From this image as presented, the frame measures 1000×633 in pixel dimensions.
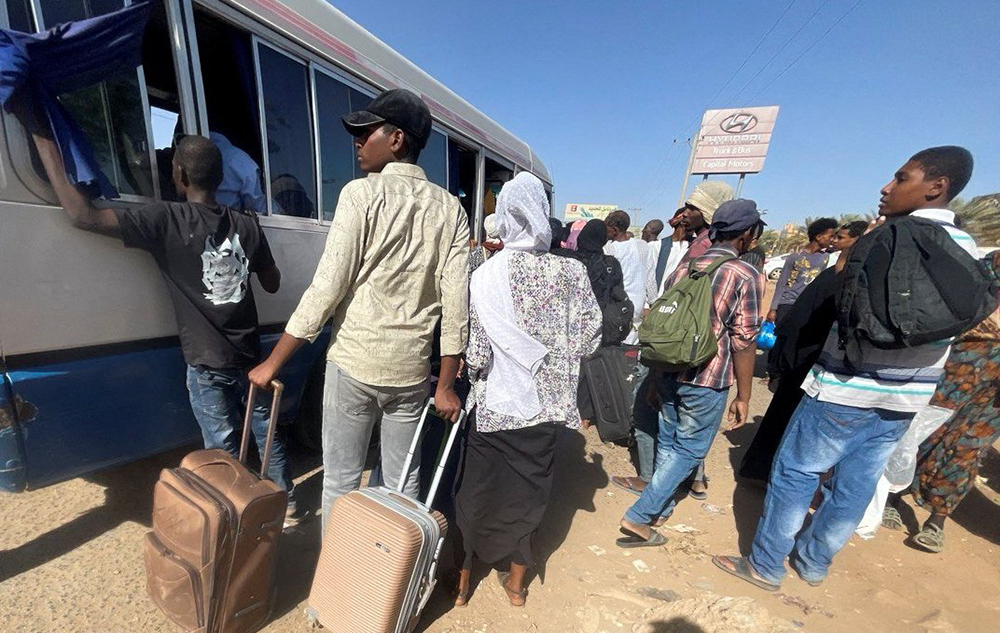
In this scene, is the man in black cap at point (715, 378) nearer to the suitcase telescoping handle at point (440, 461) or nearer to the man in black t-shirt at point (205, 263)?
the suitcase telescoping handle at point (440, 461)

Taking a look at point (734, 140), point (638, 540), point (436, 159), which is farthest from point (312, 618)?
point (734, 140)

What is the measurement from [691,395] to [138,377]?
264 centimetres

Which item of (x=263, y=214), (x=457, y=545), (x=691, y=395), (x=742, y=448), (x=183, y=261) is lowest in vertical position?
(x=742, y=448)

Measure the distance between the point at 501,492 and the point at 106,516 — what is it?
222 cm

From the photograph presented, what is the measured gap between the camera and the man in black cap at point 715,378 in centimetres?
209

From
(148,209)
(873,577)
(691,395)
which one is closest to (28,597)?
(148,209)

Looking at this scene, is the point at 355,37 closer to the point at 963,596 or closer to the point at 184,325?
the point at 184,325

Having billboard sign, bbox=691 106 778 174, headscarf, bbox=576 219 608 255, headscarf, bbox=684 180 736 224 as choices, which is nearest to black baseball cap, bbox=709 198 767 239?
headscarf, bbox=684 180 736 224

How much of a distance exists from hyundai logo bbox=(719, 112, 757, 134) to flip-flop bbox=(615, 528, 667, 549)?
86.8ft

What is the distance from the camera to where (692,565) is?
2412mm

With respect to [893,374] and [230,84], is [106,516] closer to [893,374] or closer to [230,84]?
[230,84]

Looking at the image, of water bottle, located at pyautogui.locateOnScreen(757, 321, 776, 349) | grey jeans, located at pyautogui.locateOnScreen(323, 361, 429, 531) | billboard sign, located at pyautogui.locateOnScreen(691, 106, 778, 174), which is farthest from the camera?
billboard sign, located at pyautogui.locateOnScreen(691, 106, 778, 174)

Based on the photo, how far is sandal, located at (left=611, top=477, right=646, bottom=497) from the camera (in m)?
3.12

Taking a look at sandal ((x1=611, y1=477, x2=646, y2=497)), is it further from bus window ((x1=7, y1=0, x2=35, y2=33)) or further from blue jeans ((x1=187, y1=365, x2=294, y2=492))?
bus window ((x1=7, y1=0, x2=35, y2=33))
